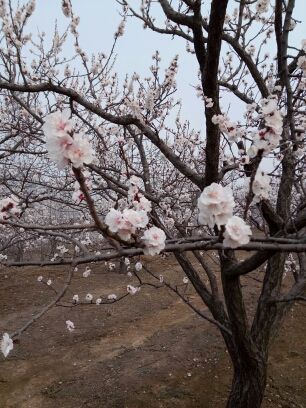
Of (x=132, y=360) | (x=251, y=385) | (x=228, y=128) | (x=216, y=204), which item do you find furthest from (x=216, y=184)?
(x=132, y=360)

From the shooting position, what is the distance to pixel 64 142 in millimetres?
1283

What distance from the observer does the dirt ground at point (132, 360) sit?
550 cm

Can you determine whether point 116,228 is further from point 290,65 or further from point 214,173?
point 290,65

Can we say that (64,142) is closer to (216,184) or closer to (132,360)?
(216,184)

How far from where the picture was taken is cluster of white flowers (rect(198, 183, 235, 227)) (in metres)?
1.53

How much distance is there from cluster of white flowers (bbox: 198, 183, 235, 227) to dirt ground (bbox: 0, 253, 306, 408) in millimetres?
4613

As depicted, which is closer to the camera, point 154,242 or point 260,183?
point 154,242

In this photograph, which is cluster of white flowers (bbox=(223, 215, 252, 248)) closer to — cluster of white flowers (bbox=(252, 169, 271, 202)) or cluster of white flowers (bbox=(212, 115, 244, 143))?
cluster of white flowers (bbox=(252, 169, 271, 202))

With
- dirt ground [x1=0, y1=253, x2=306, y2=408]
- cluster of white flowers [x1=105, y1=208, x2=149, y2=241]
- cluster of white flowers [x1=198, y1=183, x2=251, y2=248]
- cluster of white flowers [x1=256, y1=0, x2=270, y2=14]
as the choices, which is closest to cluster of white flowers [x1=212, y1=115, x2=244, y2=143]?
cluster of white flowers [x1=198, y1=183, x2=251, y2=248]

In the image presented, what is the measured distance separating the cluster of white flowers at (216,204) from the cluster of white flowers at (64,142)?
52 cm

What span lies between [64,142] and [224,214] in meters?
0.71

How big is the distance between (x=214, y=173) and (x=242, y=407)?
2711 mm

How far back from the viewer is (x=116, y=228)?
1.56 metres

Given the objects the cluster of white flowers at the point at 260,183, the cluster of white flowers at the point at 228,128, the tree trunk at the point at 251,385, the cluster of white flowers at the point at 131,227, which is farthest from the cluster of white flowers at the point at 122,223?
Answer: the tree trunk at the point at 251,385
